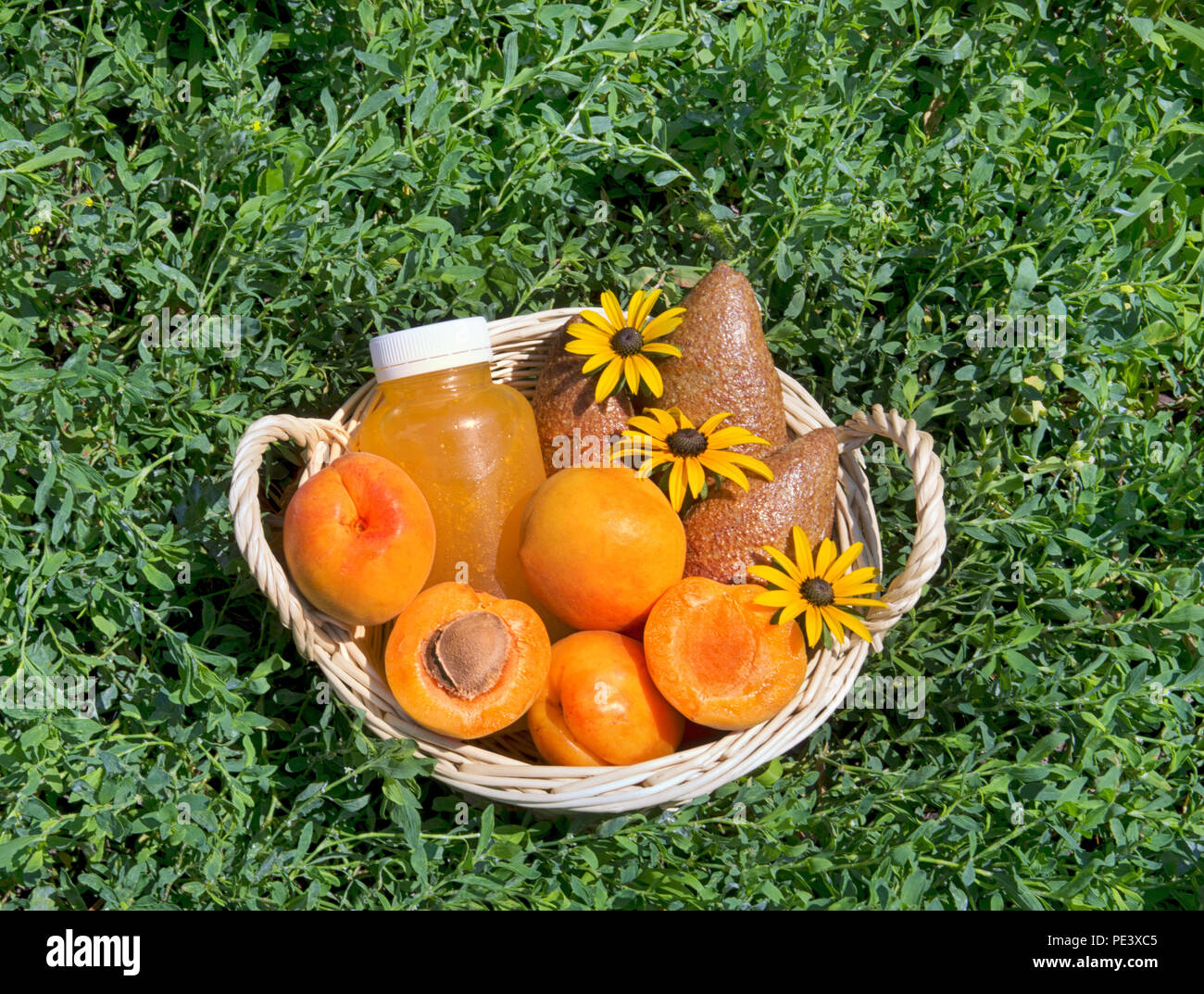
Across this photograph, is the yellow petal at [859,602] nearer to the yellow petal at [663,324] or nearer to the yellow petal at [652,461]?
the yellow petal at [652,461]

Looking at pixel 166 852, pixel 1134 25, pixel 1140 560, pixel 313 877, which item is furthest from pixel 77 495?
pixel 1134 25

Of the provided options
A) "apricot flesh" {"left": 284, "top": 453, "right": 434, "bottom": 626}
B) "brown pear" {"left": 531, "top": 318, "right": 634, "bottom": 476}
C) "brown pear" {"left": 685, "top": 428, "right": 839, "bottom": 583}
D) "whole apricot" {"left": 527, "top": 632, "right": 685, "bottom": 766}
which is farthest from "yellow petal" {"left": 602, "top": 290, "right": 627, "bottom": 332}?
"whole apricot" {"left": 527, "top": 632, "right": 685, "bottom": 766}

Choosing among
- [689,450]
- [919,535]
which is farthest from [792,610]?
[689,450]

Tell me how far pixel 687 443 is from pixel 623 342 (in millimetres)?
254

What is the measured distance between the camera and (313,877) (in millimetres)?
1977

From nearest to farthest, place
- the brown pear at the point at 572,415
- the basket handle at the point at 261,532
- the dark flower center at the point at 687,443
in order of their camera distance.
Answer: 1. the basket handle at the point at 261,532
2. the dark flower center at the point at 687,443
3. the brown pear at the point at 572,415

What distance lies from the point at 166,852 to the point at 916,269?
2.14 meters

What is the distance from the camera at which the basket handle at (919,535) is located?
78.6 inches

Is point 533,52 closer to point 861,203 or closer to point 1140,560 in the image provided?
point 861,203

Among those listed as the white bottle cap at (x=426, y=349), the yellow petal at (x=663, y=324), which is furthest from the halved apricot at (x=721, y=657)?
the white bottle cap at (x=426, y=349)

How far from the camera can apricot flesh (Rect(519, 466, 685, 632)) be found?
2049mm

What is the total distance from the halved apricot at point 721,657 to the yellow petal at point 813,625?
2.5 inches

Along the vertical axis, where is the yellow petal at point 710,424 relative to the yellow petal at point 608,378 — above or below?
below
